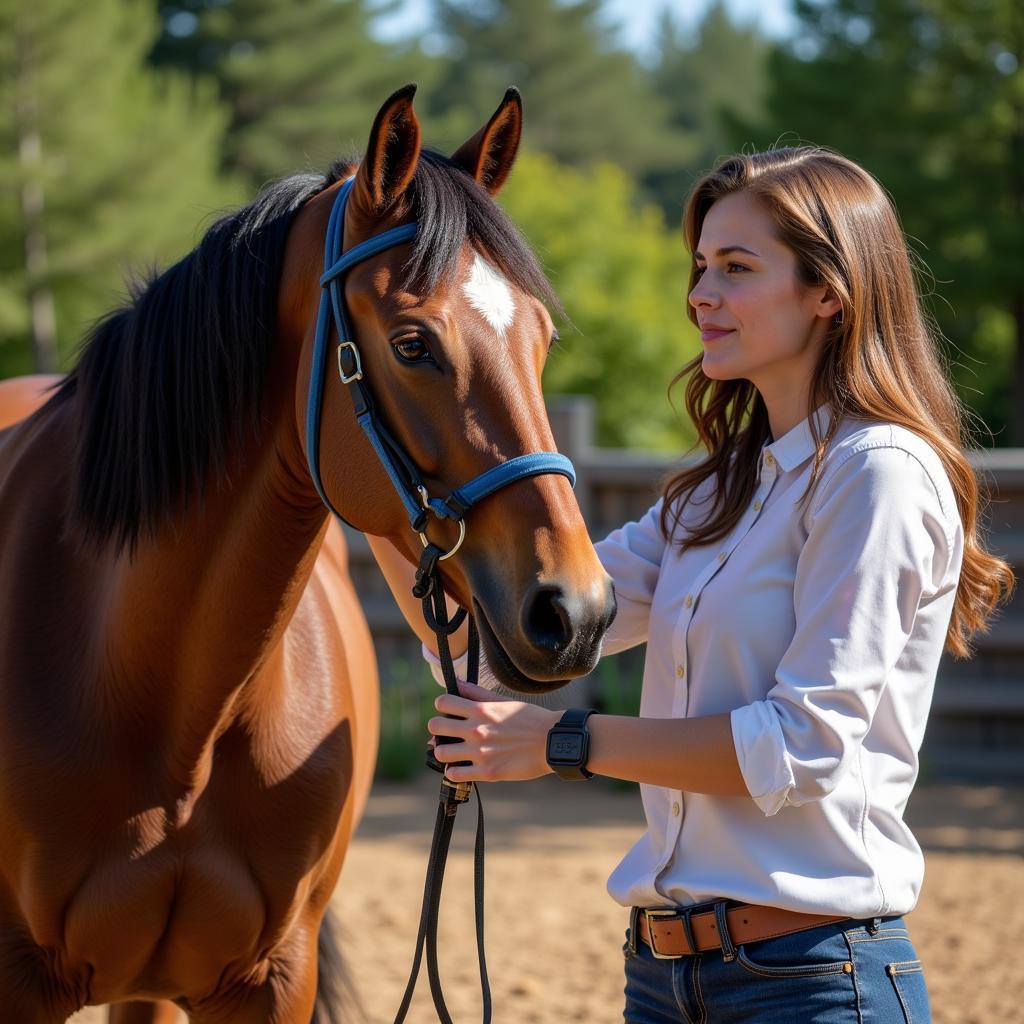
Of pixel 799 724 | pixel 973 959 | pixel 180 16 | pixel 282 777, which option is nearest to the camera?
pixel 799 724

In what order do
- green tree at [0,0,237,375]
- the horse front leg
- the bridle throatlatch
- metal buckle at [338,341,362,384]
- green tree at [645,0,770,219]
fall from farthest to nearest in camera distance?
green tree at [645,0,770,219], green tree at [0,0,237,375], the horse front leg, metal buckle at [338,341,362,384], the bridle throatlatch

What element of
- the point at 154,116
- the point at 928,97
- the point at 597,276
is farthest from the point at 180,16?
the point at 928,97

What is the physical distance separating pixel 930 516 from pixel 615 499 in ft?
18.6

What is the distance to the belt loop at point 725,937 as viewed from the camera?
178cm

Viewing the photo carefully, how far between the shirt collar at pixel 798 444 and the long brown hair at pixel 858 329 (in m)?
0.02

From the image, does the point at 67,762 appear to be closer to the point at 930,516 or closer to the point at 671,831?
the point at 671,831

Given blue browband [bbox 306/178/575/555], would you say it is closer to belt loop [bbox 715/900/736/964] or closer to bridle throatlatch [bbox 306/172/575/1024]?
bridle throatlatch [bbox 306/172/575/1024]

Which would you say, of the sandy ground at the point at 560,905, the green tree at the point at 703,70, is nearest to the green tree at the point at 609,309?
the sandy ground at the point at 560,905

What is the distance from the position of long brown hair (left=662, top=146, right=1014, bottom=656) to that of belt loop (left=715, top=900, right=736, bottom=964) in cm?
56

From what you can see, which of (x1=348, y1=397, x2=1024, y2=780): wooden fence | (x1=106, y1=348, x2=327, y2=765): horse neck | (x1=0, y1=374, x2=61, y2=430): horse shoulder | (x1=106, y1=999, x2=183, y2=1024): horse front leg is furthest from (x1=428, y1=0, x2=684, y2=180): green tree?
(x1=106, y1=348, x2=327, y2=765): horse neck

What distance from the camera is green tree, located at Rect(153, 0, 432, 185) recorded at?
84.9ft

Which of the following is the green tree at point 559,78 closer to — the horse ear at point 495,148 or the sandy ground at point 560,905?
the sandy ground at point 560,905

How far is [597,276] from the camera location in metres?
19.6

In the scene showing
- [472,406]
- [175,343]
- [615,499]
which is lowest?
[615,499]
